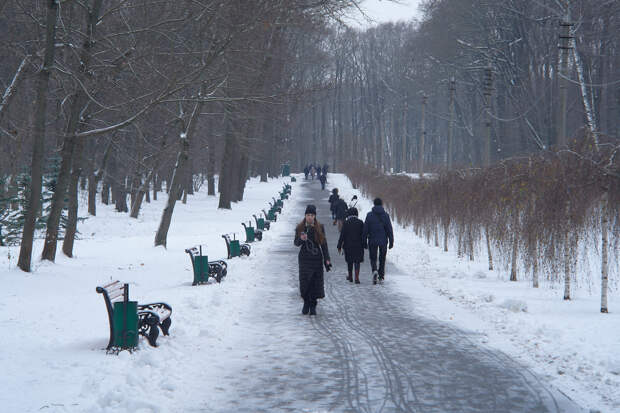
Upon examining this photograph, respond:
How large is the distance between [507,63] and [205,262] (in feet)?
117

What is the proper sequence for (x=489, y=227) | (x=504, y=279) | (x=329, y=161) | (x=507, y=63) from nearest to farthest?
(x=504, y=279)
(x=489, y=227)
(x=507, y=63)
(x=329, y=161)

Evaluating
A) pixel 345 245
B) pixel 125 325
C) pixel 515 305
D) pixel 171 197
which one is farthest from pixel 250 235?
pixel 125 325

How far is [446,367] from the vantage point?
25.5ft

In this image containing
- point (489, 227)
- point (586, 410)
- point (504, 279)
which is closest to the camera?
point (586, 410)

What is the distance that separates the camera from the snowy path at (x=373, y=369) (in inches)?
253

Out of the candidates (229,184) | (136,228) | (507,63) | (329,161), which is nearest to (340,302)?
(136,228)

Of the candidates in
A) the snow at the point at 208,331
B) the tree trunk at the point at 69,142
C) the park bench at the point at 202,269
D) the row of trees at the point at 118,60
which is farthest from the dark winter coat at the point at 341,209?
the tree trunk at the point at 69,142

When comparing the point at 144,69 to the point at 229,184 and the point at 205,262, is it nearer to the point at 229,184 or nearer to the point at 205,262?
the point at 205,262

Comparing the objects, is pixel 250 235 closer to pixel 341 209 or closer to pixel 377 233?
pixel 341 209

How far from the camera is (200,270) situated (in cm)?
1425

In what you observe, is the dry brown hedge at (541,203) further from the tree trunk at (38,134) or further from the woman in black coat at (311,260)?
the tree trunk at (38,134)

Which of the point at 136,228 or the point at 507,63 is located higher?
the point at 507,63

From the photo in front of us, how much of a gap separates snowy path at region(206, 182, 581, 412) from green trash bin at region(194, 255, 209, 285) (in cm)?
276

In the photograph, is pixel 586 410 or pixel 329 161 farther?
pixel 329 161
